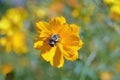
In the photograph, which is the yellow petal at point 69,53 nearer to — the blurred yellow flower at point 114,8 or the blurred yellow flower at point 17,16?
the blurred yellow flower at point 114,8

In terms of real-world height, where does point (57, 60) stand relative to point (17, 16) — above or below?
above

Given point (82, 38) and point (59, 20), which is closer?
point (59, 20)

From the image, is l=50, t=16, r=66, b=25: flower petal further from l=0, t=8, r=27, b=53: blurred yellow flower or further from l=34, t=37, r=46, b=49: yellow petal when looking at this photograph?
l=0, t=8, r=27, b=53: blurred yellow flower

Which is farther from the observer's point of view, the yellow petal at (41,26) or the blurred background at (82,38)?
the blurred background at (82,38)

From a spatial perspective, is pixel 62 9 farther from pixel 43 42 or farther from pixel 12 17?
pixel 43 42

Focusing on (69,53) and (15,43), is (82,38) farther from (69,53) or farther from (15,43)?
(15,43)

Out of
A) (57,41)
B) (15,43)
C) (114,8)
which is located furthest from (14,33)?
(57,41)

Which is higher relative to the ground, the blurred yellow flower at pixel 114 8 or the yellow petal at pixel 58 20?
the yellow petal at pixel 58 20

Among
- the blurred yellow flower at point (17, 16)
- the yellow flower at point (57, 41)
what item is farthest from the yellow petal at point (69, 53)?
the blurred yellow flower at point (17, 16)
